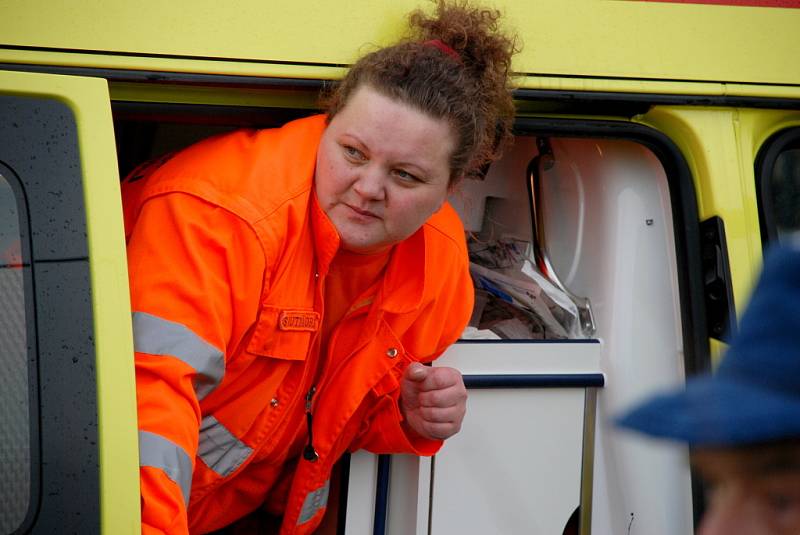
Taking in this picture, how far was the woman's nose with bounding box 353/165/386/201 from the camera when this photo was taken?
1.76 m

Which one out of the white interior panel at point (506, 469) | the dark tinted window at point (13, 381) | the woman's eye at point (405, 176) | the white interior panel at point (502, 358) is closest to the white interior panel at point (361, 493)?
the white interior panel at point (506, 469)

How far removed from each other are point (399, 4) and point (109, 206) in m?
0.74

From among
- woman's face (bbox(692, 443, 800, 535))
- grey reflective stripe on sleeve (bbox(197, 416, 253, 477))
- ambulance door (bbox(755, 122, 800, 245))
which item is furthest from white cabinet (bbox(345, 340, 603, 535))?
woman's face (bbox(692, 443, 800, 535))

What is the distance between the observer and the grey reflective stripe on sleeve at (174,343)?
150 centimetres

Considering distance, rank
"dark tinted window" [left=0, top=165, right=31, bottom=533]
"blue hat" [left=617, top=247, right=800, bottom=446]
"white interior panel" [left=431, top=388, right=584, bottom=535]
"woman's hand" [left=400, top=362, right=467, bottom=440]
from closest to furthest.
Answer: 1. "blue hat" [left=617, top=247, right=800, bottom=446]
2. "dark tinted window" [left=0, top=165, right=31, bottom=533]
3. "woman's hand" [left=400, top=362, right=467, bottom=440]
4. "white interior panel" [left=431, top=388, right=584, bottom=535]

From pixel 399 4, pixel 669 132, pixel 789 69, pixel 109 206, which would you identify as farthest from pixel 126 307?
pixel 789 69

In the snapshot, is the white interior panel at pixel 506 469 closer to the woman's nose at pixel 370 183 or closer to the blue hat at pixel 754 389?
the woman's nose at pixel 370 183

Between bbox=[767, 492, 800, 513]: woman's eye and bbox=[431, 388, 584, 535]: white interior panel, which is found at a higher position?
bbox=[431, 388, 584, 535]: white interior panel

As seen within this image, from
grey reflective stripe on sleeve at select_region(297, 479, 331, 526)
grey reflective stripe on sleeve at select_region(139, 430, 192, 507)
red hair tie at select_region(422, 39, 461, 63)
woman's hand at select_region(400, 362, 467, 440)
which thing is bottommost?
grey reflective stripe on sleeve at select_region(297, 479, 331, 526)

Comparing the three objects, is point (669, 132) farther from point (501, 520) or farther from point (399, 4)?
point (501, 520)

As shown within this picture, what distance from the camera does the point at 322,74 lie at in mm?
1791

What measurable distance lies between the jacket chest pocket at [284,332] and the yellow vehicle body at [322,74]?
38cm

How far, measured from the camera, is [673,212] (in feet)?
7.02

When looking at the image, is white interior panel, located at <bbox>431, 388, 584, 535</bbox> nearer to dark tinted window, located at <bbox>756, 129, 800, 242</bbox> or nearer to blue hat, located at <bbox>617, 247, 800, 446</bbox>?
dark tinted window, located at <bbox>756, 129, 800, 242</bbox>
